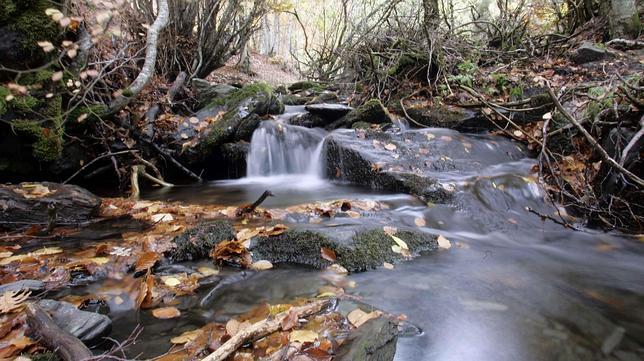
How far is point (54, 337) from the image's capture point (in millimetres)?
1559

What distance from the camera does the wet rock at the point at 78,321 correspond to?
5.72ft

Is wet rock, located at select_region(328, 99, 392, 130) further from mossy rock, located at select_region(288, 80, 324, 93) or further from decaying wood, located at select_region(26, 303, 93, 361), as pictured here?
decaying wood, located at select_region(26, 303, 93, 361)

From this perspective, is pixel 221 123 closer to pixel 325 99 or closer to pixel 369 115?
pixel 369 115

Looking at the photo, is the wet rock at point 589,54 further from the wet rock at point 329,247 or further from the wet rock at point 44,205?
the wet rock at point 44,205

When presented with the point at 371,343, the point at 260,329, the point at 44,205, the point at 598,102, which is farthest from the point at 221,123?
the point at 371,343

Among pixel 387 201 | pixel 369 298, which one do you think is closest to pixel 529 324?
pixel 369 298

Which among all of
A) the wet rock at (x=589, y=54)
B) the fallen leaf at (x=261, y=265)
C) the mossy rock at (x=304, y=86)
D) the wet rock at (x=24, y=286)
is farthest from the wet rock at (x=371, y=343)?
the mossy rock at (x=304, y=86)

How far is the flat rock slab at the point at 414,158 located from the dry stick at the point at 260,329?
9.30 feet

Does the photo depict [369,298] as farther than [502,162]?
No

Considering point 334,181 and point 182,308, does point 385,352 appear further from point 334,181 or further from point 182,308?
point 334,181

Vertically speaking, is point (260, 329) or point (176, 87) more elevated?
point (176, 87)

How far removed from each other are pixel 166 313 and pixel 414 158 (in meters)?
4.32

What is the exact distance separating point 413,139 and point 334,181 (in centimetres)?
153

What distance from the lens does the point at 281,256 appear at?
9.38ft
